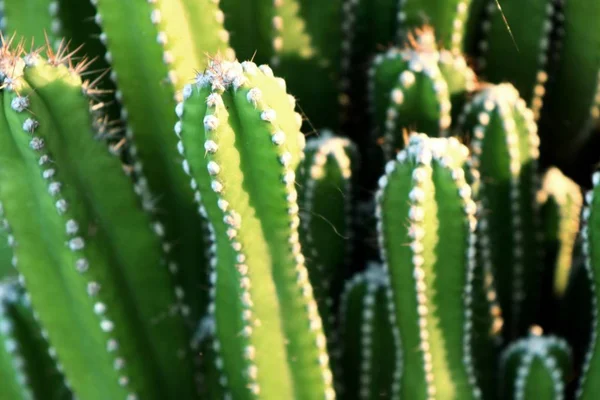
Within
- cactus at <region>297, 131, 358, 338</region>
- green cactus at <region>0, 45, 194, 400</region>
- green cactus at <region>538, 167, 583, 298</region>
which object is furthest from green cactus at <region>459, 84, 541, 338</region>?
green cactus at <region>0, 45, 194, 400</region>

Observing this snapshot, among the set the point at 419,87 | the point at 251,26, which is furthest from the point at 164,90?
the point at 419,87

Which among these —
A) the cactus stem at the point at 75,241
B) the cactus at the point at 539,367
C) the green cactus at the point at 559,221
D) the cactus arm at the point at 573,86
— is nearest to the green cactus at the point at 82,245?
the cactus stem at the point at 75,241

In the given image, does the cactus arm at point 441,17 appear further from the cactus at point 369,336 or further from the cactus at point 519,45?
the cactus at point 369,336

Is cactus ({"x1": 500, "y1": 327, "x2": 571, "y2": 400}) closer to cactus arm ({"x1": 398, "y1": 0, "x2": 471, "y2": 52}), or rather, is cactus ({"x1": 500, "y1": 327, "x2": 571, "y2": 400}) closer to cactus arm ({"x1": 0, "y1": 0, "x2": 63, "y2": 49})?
cactus arm ({"x1": 398, "y1": 0, "x2": 471, "y2": 52})

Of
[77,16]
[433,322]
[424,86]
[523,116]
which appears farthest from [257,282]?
[77,16]

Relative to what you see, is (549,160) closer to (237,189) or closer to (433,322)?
(433,322)

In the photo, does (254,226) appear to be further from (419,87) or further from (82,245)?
(419,87)
